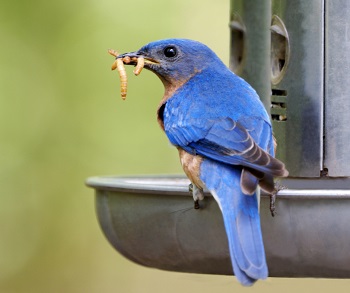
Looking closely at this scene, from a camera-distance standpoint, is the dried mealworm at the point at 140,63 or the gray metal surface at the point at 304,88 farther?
the gray metal surface at the point at 304,88

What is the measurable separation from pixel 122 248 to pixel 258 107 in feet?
3.14

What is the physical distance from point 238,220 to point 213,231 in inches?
14.0

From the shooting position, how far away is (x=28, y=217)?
10.5 meters

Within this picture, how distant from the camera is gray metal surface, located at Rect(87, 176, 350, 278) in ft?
14.6

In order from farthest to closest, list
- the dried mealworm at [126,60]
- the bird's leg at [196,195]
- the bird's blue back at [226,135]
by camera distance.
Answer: the dried mealworm at [126,60] → the bird's leg at [196,195] → the bird's blue back at [226,135]

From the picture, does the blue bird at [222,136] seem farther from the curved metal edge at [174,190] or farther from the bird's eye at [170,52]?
the curved metal edge at [174,190]

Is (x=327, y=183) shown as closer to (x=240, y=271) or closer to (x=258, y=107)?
(x=258, y=107)

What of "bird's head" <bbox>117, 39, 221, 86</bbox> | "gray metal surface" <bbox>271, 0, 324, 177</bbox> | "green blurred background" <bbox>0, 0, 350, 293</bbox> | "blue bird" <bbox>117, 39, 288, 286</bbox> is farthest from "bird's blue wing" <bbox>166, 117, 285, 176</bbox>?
"green blurred background" <bbox>0, 0, 350, 293</bbox>

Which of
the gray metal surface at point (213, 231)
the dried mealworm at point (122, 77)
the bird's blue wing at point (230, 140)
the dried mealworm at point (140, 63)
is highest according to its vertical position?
the dried mealworm at point (140, 63)

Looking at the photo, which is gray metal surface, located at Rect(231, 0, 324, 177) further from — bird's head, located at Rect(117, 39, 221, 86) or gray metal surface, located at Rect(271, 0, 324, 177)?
bird's head, located at Rect(117, 39, 221, 86)

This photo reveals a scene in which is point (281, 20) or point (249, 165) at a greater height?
point (281, 20)

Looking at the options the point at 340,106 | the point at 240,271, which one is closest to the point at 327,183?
the point at 340,106

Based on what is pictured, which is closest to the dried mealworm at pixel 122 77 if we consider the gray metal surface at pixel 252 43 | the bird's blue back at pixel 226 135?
the bird's blue back at pixel 226 135

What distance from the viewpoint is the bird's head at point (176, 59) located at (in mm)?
5387
